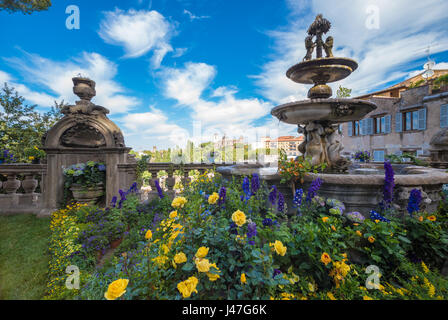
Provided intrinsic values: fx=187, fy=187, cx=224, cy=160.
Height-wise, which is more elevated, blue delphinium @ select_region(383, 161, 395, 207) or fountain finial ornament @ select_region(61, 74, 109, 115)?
fountain finial ornament @ select_region(61, 74, 109, 115)

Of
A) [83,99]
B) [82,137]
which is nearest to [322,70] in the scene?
[83,99]

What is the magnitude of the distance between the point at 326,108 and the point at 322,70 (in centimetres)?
99

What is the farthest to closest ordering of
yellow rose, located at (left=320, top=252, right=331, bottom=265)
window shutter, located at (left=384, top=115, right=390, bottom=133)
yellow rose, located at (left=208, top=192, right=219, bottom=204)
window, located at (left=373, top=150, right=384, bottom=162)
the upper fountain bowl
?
1. window, located at (left=373, top=150, right=384, bottom=162)
2. window shutter, located at (left=384, top=115, right=390, bottom=133)
3. the upper fountain bowl
4. yellow rose, located at (left=208, top=192, right=219, bottom=204)
5. yellow rose, located at (left=320, top=252, right=331, bottom=265)

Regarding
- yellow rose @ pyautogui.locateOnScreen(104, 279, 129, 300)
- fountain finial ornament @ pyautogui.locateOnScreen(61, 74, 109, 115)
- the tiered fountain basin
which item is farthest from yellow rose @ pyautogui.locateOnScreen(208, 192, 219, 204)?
fountain finial ornament @ pyautogui.locateOnScreen(61, 74, 109, 115)

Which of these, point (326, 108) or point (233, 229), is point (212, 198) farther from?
point (326, 108)

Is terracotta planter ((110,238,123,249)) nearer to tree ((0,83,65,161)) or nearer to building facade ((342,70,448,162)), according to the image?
tree ((0,83,65,161))

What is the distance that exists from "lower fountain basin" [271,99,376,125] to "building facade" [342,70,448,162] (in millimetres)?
13126

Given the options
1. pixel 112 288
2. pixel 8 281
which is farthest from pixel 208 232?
pixel 8 281

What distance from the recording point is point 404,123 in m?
15.2

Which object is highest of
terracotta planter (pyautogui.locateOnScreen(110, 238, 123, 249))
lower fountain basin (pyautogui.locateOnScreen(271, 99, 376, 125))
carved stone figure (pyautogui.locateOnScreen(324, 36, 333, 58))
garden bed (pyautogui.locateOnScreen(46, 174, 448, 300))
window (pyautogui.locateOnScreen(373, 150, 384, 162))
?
carved stone figure (pyautogui.locateOnScreen(324, 36, 333, 58))

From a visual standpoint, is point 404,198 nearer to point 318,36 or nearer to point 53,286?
point 318,36

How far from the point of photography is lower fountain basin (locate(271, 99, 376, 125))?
3.39m

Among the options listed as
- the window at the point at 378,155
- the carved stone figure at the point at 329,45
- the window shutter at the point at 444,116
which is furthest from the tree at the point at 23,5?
the window at the point at 378,155

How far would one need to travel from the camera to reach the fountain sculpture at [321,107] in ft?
11.3
